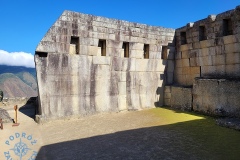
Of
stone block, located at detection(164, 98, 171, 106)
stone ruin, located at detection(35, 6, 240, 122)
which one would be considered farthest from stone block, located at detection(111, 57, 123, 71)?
stone block, located at detection(164, 98, 171, 106)

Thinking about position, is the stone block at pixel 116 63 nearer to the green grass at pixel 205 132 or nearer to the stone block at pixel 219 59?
the green grass at pixel 205 132

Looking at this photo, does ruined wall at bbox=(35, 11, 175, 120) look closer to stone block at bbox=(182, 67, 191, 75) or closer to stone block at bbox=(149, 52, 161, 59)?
stone block at bbox=(149, 52, 161, 59)

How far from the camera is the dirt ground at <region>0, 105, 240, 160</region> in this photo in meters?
4.57

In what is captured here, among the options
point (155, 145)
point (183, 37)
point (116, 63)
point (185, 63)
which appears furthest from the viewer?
point (183, 37)

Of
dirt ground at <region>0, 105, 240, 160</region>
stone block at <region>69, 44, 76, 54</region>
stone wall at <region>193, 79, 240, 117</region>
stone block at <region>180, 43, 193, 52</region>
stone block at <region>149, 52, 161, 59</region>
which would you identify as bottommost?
dirt ground at <region>0, 105, 240, 160</region>

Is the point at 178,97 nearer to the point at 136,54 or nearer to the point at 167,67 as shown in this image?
the point at 167,67

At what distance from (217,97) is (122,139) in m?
4.27

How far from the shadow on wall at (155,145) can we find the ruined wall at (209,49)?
2954 millimetres

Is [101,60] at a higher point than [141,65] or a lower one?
higher

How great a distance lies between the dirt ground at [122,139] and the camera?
15.0 feet

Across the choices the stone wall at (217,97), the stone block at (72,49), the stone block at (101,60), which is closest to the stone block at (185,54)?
the stone wall at (217,97)

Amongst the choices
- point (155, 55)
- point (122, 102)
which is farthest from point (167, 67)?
point (122, 102)

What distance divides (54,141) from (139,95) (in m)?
4.91

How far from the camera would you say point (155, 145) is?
5102 mm
